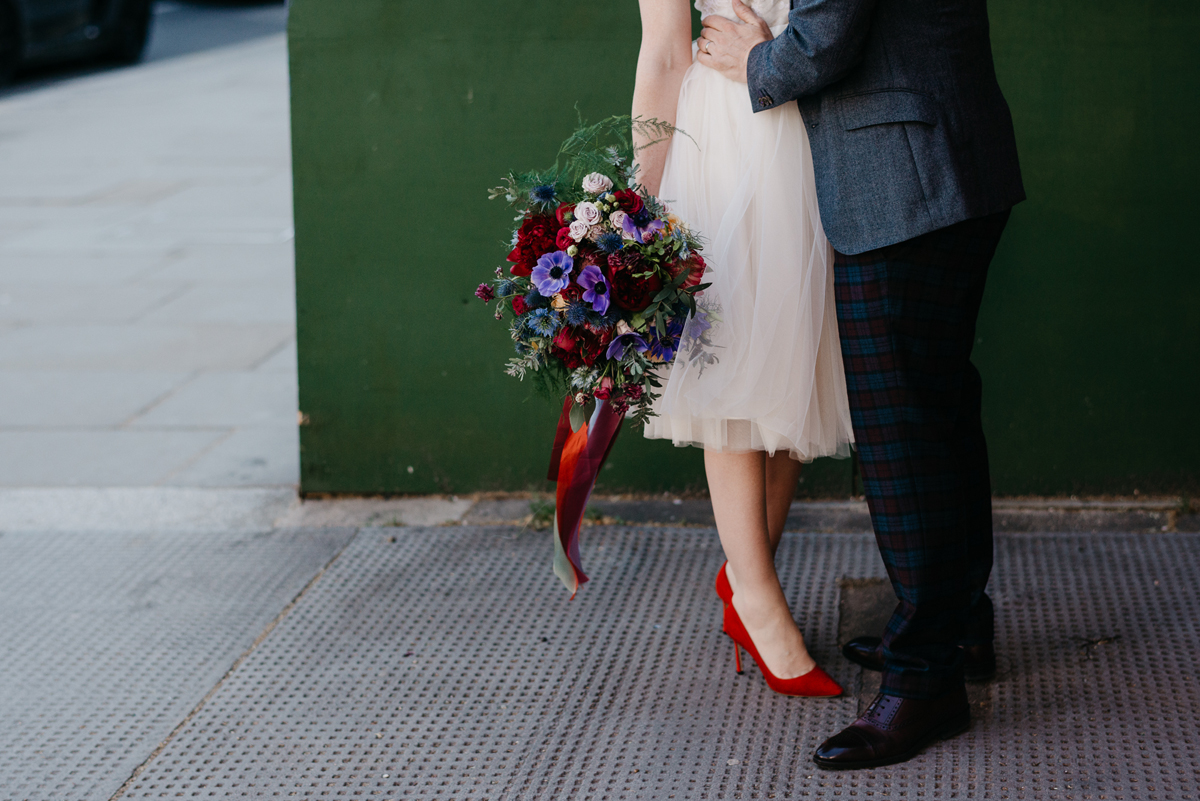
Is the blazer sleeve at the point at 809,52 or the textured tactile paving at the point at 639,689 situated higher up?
the blazer sleeve at the point at 809,52

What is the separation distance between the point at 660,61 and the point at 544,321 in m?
0.62

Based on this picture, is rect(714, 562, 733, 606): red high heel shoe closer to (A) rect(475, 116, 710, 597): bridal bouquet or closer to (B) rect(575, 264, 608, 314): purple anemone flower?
(A) rect(475, 116, 710, 597): bridal bouquet

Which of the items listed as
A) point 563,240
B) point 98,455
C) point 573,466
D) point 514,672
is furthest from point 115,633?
point 563,240

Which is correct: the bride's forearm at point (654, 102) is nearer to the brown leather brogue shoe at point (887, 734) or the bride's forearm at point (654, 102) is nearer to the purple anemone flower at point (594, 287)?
the purple anemone flower at point (594, 287)

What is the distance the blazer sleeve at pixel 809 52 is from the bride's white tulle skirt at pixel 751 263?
11 cm

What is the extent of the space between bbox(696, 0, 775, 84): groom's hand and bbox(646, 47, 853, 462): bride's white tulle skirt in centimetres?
4

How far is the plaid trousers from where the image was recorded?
7.85 ft

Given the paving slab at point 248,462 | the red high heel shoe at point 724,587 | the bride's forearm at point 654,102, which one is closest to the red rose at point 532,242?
the bride's forearm at point 654,102

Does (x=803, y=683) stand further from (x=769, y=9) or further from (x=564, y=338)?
(x=769, y=9)

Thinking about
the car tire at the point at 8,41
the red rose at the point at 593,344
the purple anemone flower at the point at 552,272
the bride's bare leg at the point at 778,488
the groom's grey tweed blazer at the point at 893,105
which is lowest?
the car tire at the point at 8,41

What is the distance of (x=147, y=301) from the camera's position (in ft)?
22.0

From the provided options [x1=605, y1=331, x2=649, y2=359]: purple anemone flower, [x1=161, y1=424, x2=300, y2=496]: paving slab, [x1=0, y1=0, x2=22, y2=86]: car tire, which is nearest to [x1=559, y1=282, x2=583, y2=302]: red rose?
[x1=605, y1=331, x2=649, y2=359]: purple anemone flower

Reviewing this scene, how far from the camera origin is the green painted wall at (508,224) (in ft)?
11.5

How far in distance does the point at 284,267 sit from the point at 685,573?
4645 millimetres
